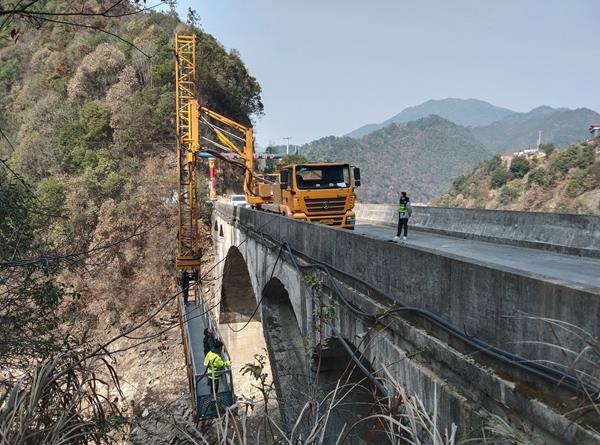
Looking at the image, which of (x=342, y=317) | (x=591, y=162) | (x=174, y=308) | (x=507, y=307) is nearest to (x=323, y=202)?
(x=342, y=317)

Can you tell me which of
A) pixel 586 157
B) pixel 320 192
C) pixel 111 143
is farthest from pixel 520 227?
pixel 586 157

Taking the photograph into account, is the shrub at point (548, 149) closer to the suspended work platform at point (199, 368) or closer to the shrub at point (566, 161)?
the shrub at point (566, 161)

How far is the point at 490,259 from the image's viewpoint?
9.96 meters

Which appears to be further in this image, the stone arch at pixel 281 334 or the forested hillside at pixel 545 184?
the forested hillside at pixel 545 184

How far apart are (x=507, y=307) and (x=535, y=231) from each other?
33.5 feet

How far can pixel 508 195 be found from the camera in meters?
53.8

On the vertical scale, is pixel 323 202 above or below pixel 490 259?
above

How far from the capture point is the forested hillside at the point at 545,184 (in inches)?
1582

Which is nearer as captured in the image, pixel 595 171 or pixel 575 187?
pixel 595 171

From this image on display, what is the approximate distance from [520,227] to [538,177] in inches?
1721

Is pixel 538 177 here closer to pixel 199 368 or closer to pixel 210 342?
pixel 199 368

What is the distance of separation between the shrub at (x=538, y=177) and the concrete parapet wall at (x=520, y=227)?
3752 cm

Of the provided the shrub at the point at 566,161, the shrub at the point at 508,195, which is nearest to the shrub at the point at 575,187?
the shrub at the point at 566,161

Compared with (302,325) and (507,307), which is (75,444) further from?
(302,325)
